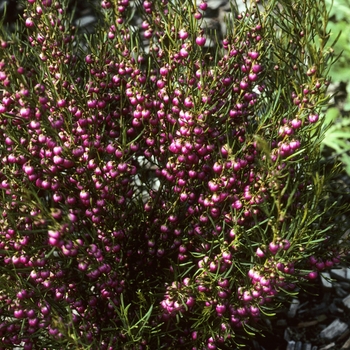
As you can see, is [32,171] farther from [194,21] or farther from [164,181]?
[194,21]

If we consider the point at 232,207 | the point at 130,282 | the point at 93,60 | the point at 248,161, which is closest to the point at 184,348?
the point at 130,282

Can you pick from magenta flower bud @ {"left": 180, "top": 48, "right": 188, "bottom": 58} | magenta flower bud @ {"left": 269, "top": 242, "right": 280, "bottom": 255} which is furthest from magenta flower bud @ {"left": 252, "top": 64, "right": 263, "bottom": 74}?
magenta flower bud @ {"left": 269, "top": 242, "right": 280, "bottom": 255}

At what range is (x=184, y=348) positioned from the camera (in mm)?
2066

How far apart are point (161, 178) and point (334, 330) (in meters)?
1.25

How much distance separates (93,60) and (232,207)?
672 millimetres

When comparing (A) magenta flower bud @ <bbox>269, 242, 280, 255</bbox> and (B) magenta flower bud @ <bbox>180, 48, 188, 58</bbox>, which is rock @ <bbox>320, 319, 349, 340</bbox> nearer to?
(A) magenta flower bud @ <bbox>269, 242, 280, 255</bbox>

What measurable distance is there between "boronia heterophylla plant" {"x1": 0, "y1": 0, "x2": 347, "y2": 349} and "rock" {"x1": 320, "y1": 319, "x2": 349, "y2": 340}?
713 mm

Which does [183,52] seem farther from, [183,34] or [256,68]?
[256,68]

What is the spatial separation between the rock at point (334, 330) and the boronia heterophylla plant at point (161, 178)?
2.34 feet

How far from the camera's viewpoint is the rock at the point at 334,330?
2.66 meters

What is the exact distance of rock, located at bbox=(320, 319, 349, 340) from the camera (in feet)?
8.73

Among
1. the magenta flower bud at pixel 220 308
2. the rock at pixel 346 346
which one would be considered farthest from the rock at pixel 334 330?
the magenta flower bud at pixel 220 308

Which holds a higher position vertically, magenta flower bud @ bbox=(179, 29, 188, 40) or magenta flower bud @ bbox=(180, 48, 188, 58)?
magenta flower bud @ bbox=(179, 29, 188, 40)

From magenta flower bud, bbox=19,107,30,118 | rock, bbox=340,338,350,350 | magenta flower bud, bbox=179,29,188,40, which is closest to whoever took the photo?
magenta flower bud, bbox=19,107,30,118
